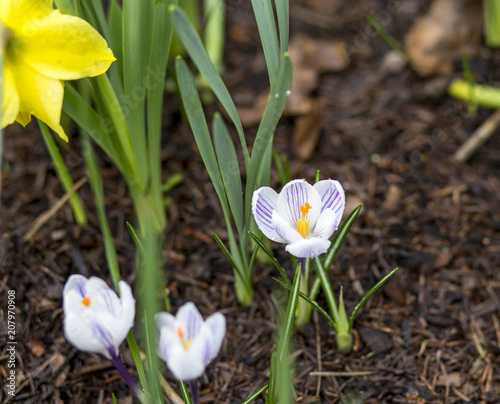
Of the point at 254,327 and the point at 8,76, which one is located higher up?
the point at 8,76

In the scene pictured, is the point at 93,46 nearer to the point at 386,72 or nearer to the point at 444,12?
the point at 386,72

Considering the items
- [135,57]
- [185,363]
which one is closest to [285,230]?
[185,363]

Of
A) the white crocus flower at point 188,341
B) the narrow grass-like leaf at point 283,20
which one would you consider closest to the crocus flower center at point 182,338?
the white crocus flower at point 188,341

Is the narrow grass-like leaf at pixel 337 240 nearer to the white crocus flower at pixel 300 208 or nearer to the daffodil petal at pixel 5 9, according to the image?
the white crocus flower at pixel 300 208

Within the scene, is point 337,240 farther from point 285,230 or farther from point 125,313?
point 125,313

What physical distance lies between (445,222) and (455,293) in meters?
0.28

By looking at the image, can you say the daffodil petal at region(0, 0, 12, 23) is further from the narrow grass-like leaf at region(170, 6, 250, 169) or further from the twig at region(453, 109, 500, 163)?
the twig at region(453, 109, 500, 163)

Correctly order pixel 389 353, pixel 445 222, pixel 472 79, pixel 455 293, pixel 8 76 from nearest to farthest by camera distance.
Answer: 1. pixel 8 76
2. pixel 389 353
3. pixel 455 293
4. pixel 445 222
5. pixel 472 79

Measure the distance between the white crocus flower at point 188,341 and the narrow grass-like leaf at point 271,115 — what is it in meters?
0.36

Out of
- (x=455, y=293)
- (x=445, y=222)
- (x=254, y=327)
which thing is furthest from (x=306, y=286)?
(x=445, y=222)

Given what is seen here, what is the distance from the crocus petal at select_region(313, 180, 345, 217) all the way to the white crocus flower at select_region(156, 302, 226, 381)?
32cm

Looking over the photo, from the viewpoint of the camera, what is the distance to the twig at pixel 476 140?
1.87 meters

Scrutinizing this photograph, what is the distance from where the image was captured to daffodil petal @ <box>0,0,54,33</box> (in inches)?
38.0

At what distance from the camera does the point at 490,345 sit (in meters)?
1.39
